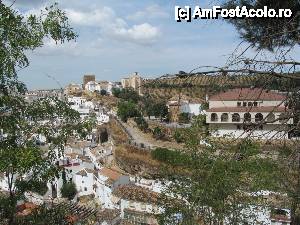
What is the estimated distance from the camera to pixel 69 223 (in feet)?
16.5

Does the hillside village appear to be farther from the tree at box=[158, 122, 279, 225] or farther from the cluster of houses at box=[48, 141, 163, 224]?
the tree at box=[158, 122, 279, 225]

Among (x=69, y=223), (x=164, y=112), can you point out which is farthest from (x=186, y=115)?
(x=69, y=223)

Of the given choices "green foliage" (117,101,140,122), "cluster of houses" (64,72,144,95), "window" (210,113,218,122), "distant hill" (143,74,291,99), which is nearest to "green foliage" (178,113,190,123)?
"green foliage" (117,101,140,122)

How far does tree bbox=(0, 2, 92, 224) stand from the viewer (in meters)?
4.17

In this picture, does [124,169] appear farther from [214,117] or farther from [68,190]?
[214,117]

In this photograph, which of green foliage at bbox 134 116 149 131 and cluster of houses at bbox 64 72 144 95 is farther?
cluster of houses at bbox 64 72 144 95

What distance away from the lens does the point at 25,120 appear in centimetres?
456

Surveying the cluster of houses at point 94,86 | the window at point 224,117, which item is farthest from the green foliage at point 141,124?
the cluster of houses at point 94,86

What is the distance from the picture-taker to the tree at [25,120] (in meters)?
4.17

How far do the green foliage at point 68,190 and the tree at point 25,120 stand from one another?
99.6ft

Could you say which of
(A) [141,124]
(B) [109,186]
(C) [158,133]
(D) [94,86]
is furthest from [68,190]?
(D) [94,86]

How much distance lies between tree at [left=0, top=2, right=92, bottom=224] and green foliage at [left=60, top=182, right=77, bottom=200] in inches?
1195

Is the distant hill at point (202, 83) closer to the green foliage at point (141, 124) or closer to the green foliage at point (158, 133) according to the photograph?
the green foliage at point (158, 133)

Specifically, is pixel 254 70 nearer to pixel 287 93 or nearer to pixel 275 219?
pixel 287 93
